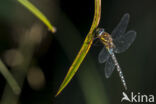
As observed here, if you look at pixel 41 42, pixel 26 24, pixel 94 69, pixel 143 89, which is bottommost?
pixel 143 89

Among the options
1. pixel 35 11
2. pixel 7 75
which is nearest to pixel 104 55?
pixel 7 75

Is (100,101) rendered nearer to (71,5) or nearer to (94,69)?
(94,69)

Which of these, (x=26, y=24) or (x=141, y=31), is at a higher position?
(x=26, y=24)

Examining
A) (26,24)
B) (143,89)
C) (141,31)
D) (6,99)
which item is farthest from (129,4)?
(6,99)

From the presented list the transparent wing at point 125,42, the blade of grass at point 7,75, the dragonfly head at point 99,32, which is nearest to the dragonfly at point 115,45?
the transparent wing at point 125,42

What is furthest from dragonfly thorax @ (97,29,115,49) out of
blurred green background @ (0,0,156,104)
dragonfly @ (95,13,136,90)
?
blurred green background @ (0,0,156,104)
